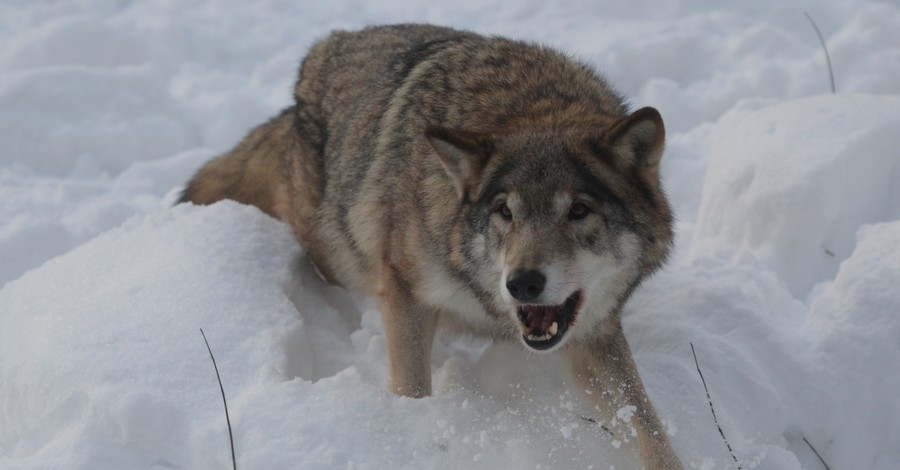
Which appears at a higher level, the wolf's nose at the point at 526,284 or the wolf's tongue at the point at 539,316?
the wolf's nose at the point at 526,284

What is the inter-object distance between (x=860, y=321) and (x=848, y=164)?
101cm

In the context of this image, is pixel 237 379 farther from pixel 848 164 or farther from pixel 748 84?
pixel 748 84

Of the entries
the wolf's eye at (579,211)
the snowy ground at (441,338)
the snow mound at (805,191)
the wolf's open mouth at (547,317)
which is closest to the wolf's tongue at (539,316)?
the wolf's open mouth at (547,317)

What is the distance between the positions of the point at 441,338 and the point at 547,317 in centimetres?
122

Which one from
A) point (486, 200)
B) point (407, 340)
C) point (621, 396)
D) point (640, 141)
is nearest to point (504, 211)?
point (486, 200)

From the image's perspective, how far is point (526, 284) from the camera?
315 cm

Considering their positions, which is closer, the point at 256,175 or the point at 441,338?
the point at 441,338

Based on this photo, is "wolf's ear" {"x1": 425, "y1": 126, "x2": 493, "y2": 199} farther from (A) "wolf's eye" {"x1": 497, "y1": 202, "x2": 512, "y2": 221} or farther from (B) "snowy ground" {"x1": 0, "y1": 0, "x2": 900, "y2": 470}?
(B) "snowy ground" {"x1": 0, "y1": 0, "x2": 900, "y2": 470}

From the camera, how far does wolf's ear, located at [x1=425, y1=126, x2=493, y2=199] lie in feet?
11.4

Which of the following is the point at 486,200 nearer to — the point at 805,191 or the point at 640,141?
the point at 640,141

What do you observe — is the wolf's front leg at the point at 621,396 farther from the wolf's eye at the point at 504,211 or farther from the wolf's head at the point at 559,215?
the wolf's eye at the point at 504,211

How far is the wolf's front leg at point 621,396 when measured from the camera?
356 centimetres

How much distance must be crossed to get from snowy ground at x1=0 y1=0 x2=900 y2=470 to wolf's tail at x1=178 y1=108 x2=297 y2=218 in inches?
12.6

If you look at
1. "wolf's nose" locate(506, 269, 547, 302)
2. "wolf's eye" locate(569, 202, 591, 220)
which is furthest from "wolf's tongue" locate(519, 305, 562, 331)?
"wolf's eye" locate(569, 202, 591, 220)
